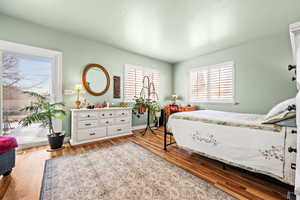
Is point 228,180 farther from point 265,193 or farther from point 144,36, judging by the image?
point 144,36

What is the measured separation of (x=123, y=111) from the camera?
354 centimetres

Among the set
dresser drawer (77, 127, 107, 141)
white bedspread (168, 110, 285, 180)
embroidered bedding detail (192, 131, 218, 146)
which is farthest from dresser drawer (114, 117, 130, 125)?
embroidered bedding detail (192, 131, 218, 146)

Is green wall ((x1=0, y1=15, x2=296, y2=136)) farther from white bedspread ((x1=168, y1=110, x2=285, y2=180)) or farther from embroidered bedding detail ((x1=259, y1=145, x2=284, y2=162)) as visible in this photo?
embroidered bedding detail ((x1=259, y1=145, x2=284, y2=162))

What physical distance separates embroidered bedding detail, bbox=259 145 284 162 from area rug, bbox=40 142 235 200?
2.16 feet

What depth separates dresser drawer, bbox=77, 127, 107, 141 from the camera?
112 inches

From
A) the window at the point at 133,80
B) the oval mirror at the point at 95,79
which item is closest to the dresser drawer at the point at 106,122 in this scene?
the oval mirror at the point at 95,79

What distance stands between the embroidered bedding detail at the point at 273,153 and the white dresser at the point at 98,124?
9.73 ft

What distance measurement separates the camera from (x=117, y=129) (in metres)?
3.42

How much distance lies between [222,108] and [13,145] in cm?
472

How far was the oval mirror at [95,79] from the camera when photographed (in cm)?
328

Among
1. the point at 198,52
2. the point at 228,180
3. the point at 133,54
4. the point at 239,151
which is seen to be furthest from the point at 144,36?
the point at 228,180

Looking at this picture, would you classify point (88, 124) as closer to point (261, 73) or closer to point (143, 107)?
point (143, 107)

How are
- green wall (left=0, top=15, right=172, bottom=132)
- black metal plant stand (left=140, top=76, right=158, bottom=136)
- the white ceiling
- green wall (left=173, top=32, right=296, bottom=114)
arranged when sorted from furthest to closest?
1. black metal plant stand (left=140, top=76, right=158, bottom=136)
2. green wall (left=173, top=32, right=296, bottom=114)
3. green wall (left=0, top=15, right=172, bottom=132)
4. the white ceiling

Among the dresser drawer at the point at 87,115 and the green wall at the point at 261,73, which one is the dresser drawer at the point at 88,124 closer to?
the dresser drawer at the point at 87,115
